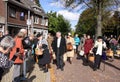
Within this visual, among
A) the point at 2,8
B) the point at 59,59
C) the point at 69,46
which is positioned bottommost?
the point at 59,59

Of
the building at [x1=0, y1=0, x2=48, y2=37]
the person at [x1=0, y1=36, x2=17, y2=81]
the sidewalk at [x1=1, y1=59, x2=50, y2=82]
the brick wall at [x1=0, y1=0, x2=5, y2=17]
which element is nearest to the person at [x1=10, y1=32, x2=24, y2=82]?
the sidewalk at [x1=1, y1=59, x2=50, y2=82]

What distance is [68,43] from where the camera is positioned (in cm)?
1777

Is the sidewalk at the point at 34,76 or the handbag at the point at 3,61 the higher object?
the handbag at the point at 3,61

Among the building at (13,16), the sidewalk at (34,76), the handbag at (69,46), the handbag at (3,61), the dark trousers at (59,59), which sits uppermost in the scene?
the building at (13,16)

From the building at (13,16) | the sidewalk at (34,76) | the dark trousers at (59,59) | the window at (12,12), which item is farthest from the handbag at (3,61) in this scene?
the window at (12,12)

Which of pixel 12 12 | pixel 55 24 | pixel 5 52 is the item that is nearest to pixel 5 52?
pixel 5 52

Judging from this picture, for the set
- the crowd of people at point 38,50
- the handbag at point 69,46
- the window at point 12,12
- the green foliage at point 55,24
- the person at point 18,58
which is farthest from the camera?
the green foliage at point 55,24

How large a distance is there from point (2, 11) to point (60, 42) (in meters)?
22.5

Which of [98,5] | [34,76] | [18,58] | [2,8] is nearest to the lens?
[18,58]

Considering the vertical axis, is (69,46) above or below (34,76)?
above

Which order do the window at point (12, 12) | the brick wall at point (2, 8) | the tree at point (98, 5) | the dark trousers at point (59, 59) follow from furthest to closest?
the window at point (12, 12)
the brick wall at point (2, 8)
the tree at point (98, 5)
the dark trousers at point (59, 59)

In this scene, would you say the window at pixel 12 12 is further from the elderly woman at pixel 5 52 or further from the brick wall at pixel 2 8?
the elderly woman at pixel 5 52

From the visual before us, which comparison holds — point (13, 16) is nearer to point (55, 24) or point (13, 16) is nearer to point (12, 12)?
point (12, 12)

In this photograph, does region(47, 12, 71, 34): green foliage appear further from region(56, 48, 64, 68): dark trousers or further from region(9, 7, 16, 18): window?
region(56, 48, 64, 68): dark trousers
